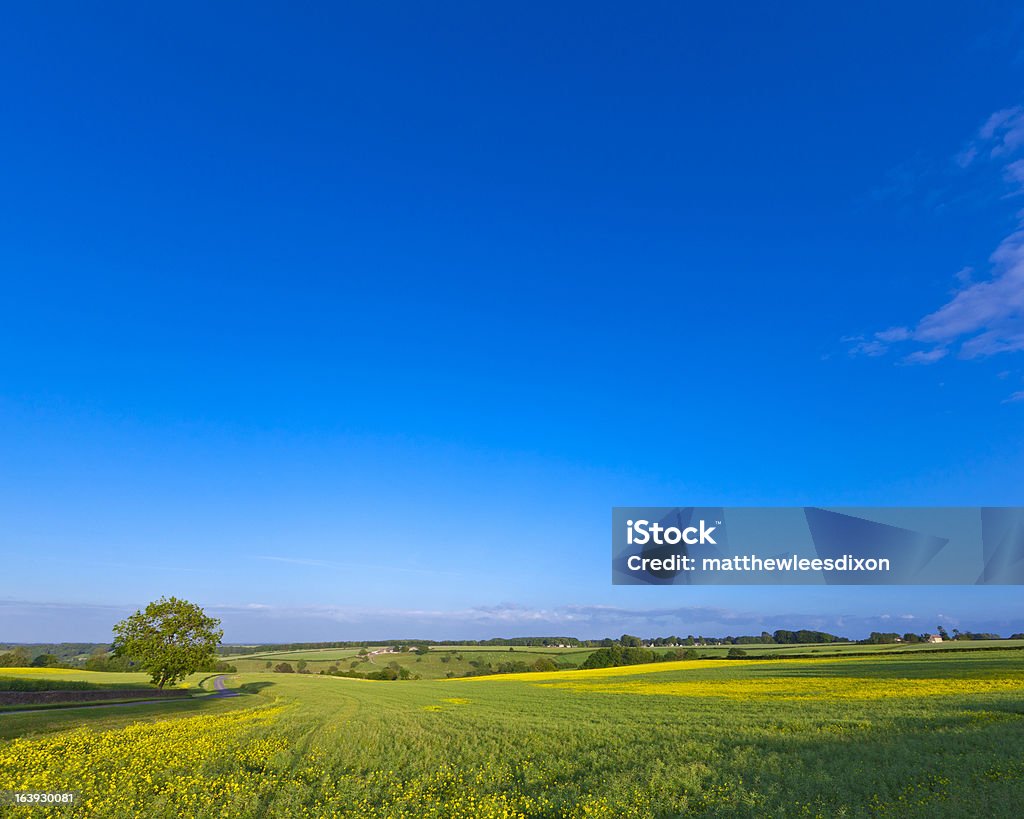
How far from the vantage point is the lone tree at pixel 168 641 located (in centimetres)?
5597

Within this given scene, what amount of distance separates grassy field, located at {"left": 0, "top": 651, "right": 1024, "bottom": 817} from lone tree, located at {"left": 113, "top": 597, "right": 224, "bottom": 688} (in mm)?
24807

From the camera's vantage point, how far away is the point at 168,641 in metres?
57.2

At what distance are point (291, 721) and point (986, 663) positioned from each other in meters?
62.1

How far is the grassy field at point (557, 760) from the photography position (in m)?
14.5

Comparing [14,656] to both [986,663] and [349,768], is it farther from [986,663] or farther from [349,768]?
[986,663]

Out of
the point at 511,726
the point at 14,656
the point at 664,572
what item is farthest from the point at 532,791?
the point at 14,656

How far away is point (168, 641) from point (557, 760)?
53.4 metres

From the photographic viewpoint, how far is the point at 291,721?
3164 cm

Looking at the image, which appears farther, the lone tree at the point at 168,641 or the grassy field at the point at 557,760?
the lone tree at the point at 168,641

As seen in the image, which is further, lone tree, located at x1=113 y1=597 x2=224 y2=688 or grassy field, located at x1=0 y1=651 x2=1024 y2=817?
lone tree, located at x1=113 y1=597 x2=224 y2=688

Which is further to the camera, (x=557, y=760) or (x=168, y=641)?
(x=168, y=641)

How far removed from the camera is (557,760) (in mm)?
20219

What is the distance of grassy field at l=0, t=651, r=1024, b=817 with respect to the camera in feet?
47.6

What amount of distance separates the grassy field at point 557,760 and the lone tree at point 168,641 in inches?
977
